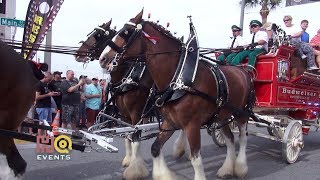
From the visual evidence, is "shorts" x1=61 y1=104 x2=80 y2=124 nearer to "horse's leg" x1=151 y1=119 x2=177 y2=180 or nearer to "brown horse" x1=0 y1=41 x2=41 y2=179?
"horse's leg" x1=151 y1=119 x2=177 y2=180

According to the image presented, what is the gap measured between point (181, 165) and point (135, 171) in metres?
1.39

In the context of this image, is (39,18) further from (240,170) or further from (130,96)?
(240,170)

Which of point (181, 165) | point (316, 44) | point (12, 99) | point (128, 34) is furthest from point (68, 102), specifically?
point (316, 44)

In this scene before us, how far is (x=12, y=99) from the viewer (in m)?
3.91

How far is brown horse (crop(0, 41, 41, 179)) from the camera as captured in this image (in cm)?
387

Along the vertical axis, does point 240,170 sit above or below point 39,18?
below

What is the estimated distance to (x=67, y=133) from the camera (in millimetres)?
4570

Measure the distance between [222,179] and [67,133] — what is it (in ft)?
8.43

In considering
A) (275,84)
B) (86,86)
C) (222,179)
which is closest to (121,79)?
(222,179)

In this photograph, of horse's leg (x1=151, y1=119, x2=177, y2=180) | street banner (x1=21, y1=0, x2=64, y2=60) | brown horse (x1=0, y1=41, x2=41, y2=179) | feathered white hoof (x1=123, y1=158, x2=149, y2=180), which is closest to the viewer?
brown horse (x1=0, y1=41, x2=41, y2=179)

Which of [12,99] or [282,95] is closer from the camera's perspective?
[12,99]

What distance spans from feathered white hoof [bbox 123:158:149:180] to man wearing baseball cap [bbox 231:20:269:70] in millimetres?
2665

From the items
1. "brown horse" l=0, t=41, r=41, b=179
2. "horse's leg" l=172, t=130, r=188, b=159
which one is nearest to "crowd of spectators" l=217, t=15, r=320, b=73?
"horse's leg" l=172, t=130, r=188, b=159

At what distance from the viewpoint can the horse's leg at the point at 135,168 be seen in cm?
553
